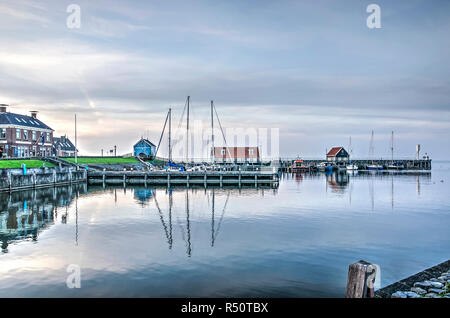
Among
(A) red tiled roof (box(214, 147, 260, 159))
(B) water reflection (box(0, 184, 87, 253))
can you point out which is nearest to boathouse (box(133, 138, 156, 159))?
(A) red tiled roof (box(214, 147, 260, 159))

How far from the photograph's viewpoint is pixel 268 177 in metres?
68.9

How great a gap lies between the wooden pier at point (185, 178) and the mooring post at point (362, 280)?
189 ft

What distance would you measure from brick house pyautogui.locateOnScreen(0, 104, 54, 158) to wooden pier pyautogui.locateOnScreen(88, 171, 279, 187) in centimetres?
2115

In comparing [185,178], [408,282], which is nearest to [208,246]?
[408,282]

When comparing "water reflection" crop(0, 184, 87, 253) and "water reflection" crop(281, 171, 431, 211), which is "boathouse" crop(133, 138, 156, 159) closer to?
"water reflection" crop(281, 171, 431, 211)

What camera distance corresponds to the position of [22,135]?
79.0 meters

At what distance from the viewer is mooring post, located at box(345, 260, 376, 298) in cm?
906

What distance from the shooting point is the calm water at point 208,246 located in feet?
48.9

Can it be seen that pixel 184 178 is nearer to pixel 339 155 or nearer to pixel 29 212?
pixel 29 212

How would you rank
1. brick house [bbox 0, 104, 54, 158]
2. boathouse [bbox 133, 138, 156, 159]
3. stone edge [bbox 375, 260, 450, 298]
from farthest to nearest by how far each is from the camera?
boathouse [bbox 133, 138, 156, 159] → brick house [bbox 0, 104, 54, 158] → stone edge [bbox 375, 260, 450, 298]

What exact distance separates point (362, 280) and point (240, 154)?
374 ft
